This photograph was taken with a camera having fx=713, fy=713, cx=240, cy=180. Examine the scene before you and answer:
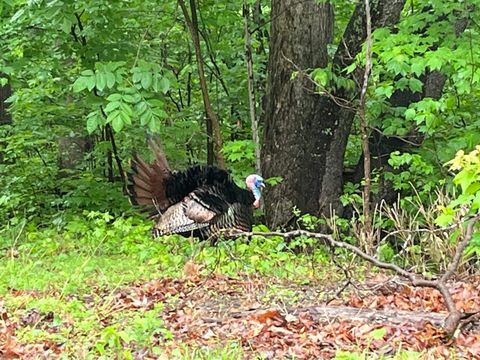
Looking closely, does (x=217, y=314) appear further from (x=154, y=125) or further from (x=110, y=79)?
(x=110, y=79)

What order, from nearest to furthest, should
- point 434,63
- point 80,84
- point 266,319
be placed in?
1. point 266,319
2. point 434,63
3. point 80,84

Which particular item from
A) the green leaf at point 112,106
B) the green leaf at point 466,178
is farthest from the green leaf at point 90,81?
the green leaf at point 466,178

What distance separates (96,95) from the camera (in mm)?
7824

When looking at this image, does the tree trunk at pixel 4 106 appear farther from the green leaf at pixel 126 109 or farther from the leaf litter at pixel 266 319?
the leaf litter at pixel 266 319

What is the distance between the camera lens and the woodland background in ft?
13.1

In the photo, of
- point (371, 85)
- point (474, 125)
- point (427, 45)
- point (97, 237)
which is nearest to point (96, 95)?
point (97, 237)

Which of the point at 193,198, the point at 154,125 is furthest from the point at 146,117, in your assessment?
the point at 193,198

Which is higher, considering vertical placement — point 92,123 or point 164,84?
point 164,84

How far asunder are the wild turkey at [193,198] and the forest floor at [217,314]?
1335 millimetres

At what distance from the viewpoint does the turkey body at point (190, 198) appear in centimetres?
722

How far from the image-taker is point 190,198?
7.37m

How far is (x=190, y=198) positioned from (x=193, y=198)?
0.14 ft

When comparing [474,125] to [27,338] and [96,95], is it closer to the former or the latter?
[96,95]

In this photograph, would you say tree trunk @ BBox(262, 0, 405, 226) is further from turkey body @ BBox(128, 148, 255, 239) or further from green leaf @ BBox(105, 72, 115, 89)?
green leaf @ BBox(105, 72, 115, 89)
